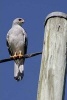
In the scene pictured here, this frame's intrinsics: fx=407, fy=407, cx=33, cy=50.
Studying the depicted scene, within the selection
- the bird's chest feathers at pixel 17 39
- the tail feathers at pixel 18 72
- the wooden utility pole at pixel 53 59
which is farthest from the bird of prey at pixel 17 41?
the wooden utility pole at pixel 53 59

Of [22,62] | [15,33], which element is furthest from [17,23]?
[22,62]

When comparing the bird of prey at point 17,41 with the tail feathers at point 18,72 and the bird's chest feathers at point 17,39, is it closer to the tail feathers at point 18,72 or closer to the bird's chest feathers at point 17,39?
the bird's chest feathers at point 17,39

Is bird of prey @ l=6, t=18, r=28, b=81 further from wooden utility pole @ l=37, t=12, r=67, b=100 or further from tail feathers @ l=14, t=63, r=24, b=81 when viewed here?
wooden utility pole @ l=37, t=12, r=67, b=100

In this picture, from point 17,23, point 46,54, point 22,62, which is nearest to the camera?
point 46,54

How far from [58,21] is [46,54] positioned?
44 cm

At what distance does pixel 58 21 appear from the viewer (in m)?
4.44

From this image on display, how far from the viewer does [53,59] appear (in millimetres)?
4133

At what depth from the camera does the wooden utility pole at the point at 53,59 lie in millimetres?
3939

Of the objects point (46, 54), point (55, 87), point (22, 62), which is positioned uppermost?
point (46, 54)

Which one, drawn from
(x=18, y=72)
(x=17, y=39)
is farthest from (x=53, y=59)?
(x=17, y=39)

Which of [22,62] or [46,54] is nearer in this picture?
[46,54]

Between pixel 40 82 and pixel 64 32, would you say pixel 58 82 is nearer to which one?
pixel 40 82

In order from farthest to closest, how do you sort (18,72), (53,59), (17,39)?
(17,39) → (18,72) → (53,59)

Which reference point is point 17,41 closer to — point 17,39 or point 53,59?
point 17,39
